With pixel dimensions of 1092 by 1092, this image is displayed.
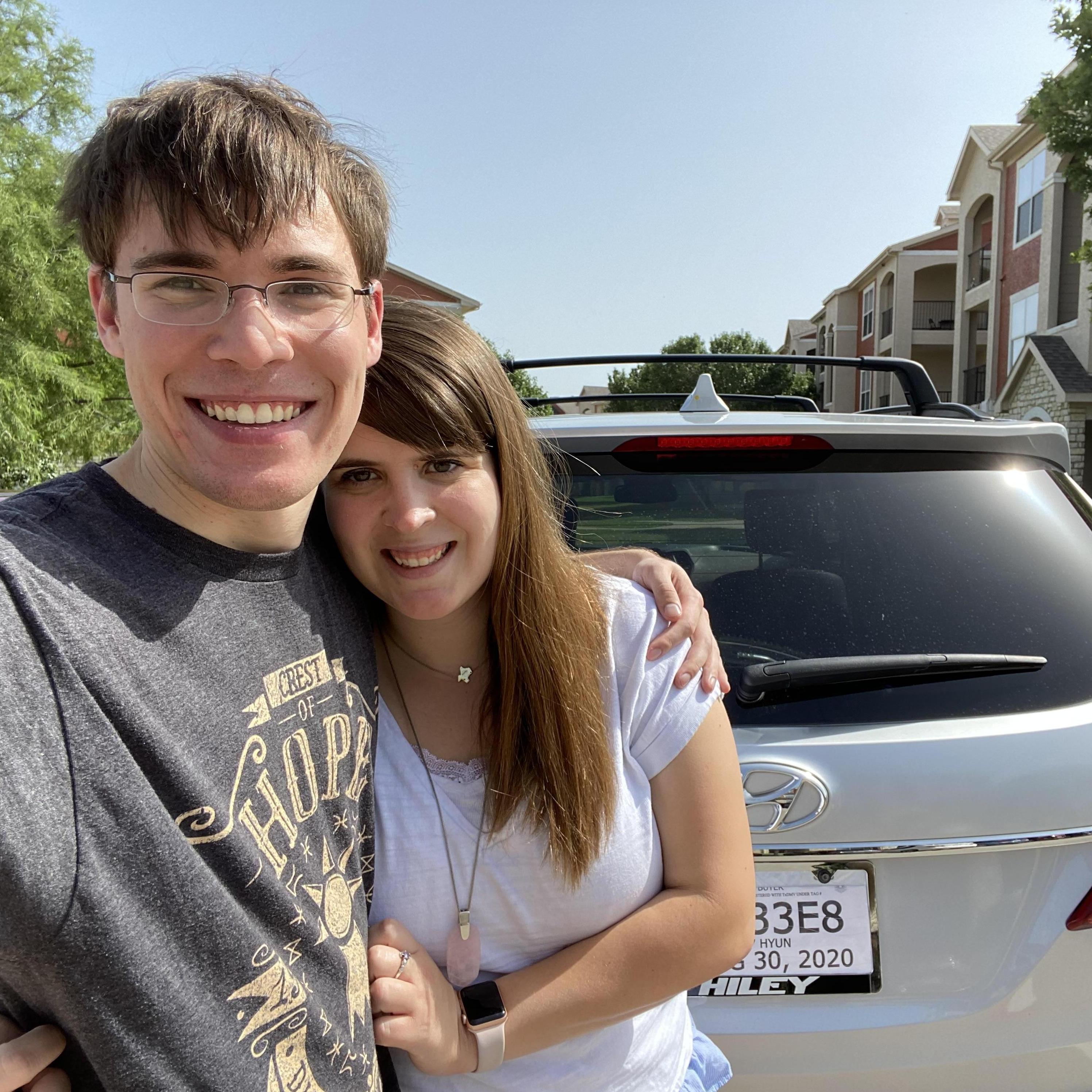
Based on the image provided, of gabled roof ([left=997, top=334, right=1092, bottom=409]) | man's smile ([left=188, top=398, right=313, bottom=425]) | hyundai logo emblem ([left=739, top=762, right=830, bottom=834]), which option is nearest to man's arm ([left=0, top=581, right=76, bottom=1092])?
man's smile ([left=188, top=398, right=313, bottom=425])

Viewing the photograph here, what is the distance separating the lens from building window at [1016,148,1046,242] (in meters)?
24.1

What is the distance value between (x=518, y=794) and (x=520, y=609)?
30 cm

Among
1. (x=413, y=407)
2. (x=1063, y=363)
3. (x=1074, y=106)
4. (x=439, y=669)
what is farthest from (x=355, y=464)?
(x=1063, y=363)

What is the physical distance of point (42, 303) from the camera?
53.4 feet

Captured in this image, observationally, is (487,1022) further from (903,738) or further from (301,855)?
(903,738)

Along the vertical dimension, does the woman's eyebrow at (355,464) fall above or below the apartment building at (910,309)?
below

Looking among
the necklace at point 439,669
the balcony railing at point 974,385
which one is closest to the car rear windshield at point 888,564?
the necklace at point 439,669

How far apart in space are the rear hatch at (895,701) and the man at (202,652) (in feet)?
2.64

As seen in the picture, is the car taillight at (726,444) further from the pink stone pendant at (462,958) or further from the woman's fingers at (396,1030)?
the woman's fingers at (396,1030)

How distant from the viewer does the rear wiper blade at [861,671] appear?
1.79 m

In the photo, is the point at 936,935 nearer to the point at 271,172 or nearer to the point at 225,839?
the point at 225,839

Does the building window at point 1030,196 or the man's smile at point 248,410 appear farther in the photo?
the building window at point 1030,196

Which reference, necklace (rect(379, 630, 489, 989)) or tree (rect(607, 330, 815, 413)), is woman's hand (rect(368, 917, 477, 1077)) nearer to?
necklace (rect(379, 630, 489, 989))

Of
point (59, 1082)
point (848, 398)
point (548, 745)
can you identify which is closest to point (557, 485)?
point (548, 745)
